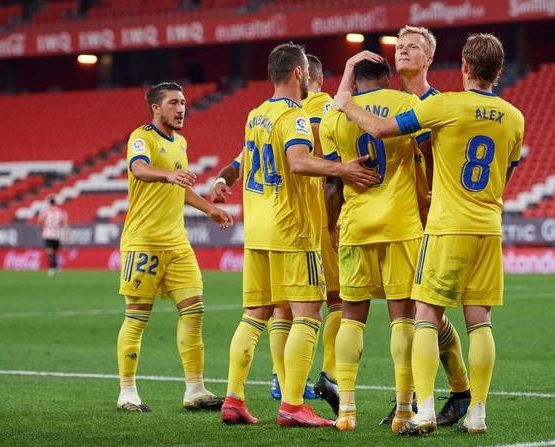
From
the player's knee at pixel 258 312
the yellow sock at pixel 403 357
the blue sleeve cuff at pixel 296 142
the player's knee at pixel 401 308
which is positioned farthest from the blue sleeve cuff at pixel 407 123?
the player's knee at pixel 258 312

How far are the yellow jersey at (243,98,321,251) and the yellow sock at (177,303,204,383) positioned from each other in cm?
125

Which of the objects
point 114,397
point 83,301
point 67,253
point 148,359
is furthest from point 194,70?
point 114,397

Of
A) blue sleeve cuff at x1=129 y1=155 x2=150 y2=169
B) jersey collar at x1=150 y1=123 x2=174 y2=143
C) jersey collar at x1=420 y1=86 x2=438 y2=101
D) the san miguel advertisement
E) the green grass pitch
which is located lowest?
the green grass pitch

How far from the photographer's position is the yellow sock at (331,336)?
9008 millimetres

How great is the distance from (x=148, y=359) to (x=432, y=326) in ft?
18.0

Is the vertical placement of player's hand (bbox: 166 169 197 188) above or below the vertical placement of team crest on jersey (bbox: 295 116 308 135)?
below

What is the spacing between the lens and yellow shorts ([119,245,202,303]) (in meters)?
9.15

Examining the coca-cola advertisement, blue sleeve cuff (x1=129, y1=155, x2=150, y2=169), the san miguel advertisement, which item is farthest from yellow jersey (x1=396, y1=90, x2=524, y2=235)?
the san miguel advertisement

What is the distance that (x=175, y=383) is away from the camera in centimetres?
1048

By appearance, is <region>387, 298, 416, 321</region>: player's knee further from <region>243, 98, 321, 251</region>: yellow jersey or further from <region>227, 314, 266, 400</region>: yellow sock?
<region>227, 314, 266, 400</region>: yellow sock

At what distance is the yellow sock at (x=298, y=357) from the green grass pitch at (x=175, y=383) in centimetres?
23

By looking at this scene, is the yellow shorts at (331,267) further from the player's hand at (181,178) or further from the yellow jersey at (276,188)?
the player's hand at (181,178)

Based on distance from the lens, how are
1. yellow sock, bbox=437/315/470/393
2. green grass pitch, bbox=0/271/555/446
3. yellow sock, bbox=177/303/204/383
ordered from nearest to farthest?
1. green grass pitch, bbox=0/271/555/446
2. yellow sock, bbox=437/315/470/393
3. yellow sock, bbox=177/303/204/383

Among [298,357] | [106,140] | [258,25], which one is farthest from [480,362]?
[106,140]
